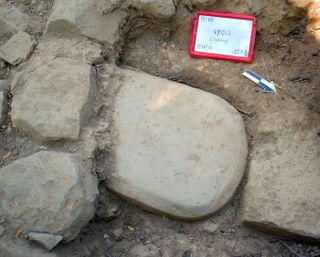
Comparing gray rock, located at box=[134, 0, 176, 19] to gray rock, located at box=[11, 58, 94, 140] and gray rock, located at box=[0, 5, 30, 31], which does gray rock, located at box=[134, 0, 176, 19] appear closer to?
Answer: gray rock, located at box=[11, 58, 94, 140]

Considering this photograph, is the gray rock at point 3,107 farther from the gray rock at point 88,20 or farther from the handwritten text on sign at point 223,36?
the handwritten text on sign at point 223,36

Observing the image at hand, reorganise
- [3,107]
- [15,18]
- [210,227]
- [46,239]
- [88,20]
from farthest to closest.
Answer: [15,18] < [88,20] < [3,107] < [210,227] < [46,239]

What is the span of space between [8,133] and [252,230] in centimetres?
113

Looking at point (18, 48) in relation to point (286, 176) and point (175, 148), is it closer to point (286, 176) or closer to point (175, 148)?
point (175, 148)

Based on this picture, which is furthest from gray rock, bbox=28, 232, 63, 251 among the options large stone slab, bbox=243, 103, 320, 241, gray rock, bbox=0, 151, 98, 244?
large stone slab, bbox=243, 103, 320, 241

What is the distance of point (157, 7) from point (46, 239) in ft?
4.05

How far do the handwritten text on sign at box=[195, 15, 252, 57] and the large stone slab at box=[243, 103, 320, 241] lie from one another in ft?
1.33

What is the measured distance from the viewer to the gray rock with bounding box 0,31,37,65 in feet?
7.51

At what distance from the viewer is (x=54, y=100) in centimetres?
208

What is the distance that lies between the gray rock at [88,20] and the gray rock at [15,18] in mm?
166

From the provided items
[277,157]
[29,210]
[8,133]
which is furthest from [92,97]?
[277,157]

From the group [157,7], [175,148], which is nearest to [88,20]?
[157,7]

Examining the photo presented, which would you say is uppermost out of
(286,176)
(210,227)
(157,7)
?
(157,7)

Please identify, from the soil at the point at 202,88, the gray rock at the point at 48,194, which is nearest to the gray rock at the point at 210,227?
the soil at the point at 202,88
